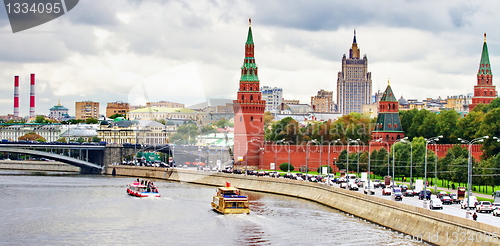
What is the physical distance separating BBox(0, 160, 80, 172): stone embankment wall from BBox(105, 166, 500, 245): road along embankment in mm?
37217

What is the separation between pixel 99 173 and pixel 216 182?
34983 mm

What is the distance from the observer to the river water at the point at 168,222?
5288cm

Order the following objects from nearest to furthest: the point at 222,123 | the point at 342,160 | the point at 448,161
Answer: the point at 448,161 → the point at 222,123 → the point at 342,160

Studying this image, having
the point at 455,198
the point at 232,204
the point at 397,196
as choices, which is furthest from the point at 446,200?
the point at 232,204

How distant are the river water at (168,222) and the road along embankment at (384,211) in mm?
980

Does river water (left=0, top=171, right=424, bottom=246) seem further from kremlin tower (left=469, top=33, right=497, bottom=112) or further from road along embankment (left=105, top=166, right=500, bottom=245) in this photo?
kremlin tower (left=469, top=33, right=497, bottom=112)

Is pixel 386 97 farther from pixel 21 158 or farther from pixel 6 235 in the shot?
pixel 6 235

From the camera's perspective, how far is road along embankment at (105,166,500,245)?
45.3 meters

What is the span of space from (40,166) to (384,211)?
3790 inches

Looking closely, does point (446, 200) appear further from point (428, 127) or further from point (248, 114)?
point (248, 114)

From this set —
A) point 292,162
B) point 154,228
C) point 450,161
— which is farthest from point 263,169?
point 154,228

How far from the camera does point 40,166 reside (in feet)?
477

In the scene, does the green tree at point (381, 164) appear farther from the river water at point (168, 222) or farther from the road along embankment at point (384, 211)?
the river water at point (168, 222)

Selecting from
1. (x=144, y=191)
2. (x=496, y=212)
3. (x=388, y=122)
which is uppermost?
(x=388, y=122)
